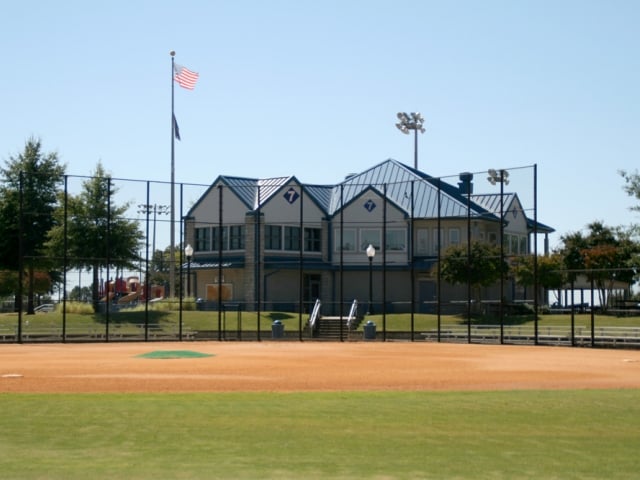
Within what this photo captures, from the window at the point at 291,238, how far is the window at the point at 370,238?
15.1 ft

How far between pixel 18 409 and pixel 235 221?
1954 inches

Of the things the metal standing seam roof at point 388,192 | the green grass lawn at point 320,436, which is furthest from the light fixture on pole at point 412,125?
the green grass lawn at point 320,436

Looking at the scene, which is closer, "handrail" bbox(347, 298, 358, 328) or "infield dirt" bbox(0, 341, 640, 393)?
"infield dirt" bbox(0, 341, 640, 393)

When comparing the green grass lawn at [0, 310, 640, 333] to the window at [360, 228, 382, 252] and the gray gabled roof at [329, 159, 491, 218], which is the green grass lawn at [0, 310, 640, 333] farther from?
the gray gabled roof at [329, 159, 491, 218]

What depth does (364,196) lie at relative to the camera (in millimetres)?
67312

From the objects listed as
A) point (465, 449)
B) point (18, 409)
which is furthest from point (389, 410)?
point (18, 409)

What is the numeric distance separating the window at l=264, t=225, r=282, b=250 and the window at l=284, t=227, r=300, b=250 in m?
0.46

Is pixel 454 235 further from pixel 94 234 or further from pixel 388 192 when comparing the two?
pixel 94 234

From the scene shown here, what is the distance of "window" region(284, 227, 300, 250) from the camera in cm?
6856

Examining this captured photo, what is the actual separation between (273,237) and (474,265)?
17.2 m

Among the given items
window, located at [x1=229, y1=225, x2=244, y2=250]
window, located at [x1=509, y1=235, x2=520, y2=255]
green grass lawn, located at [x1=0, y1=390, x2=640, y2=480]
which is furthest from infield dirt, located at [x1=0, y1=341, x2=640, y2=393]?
window, located at [x1=229, y1=225, x2=244, y2=250]

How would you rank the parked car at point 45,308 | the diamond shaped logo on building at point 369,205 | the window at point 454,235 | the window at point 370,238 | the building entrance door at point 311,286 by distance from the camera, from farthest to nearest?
the building entrance door at point 311,286
the parked car at point 45,308
the window at point 370,238
the diamond shaped logo on building at point 369,205
the window at point 454,235

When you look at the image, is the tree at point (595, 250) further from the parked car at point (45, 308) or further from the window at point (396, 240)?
the parked car at point (45, 308)

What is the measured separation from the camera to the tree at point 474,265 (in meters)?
55.4
